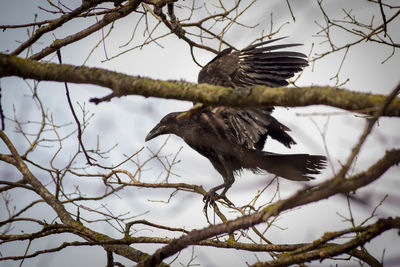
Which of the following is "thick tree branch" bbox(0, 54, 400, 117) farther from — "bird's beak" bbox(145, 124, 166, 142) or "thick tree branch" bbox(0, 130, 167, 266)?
"bird's beak" bbox(145, 124, 166, 142)

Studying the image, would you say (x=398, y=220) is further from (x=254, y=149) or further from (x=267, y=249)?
(x=254, y=149)

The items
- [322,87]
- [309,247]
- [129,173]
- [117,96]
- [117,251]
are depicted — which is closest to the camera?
[322,87]

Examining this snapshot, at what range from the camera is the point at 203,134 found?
12.3ft

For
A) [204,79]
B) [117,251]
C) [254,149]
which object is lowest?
[117,251]

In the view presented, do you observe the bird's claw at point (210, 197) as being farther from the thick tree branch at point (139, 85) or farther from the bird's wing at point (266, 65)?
the thick tree branch at point (139, 85)

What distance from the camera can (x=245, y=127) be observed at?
3.52 metres

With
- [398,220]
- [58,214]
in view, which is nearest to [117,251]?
[58,214]

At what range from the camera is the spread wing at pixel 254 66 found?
350cm

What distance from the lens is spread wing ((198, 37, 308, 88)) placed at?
3.50 m

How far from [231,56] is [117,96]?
2.20m

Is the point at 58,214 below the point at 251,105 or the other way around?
the other way around

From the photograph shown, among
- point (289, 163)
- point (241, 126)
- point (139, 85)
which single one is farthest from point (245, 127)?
point (139, 85)

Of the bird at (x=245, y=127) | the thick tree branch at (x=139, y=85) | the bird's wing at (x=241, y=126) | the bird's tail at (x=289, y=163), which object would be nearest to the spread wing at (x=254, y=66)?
the bird at (x=245, y=127)

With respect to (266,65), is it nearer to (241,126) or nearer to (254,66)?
(254,66)
